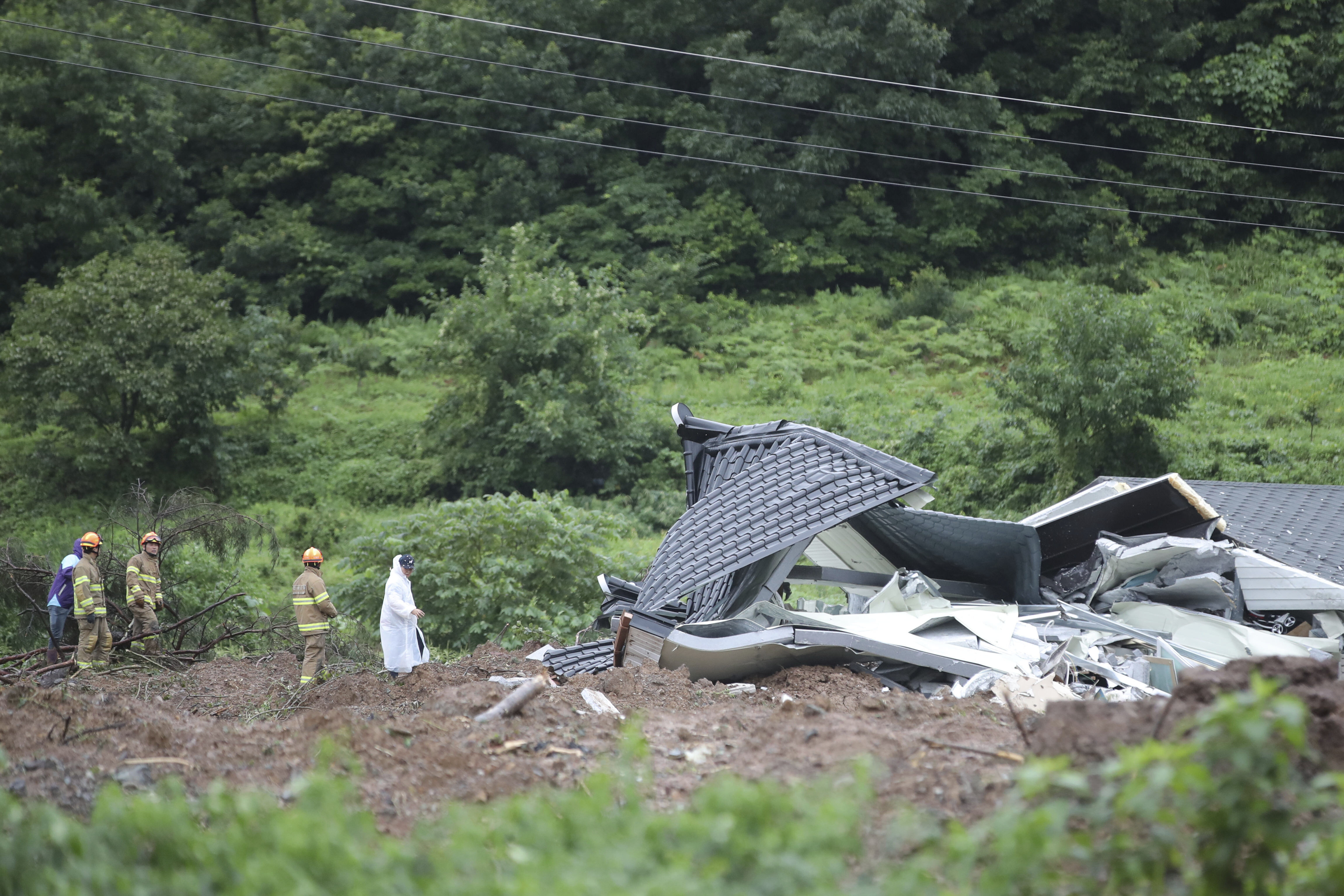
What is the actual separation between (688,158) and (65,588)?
2081cm

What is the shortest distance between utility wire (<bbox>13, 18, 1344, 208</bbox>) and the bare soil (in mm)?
22583

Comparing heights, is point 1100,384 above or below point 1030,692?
below

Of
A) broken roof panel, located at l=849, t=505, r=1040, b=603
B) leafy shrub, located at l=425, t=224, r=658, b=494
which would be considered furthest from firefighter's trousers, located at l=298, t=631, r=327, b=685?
leafy shrub, located at l=425, t=224, r=658, b=494

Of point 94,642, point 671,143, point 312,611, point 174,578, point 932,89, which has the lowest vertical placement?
point 174,578

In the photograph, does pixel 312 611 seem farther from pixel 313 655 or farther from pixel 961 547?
pixel 961 547

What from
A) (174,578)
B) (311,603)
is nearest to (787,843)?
(311,603)

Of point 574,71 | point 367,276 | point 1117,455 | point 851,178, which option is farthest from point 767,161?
point 1117,455

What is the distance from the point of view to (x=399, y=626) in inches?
348

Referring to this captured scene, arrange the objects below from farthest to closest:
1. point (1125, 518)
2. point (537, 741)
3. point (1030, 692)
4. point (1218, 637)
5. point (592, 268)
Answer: point (592, 268), point (1125, 518), point (1218, 637), point (1030, 692), point (537, 741)

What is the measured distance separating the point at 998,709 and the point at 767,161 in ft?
78.6

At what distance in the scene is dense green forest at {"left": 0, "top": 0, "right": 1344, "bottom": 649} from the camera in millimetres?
19375

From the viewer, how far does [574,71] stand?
97.2 feet

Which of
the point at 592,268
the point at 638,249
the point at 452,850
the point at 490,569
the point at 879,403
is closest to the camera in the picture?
the point at 452,850

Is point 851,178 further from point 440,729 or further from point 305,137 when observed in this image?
point 440,729
